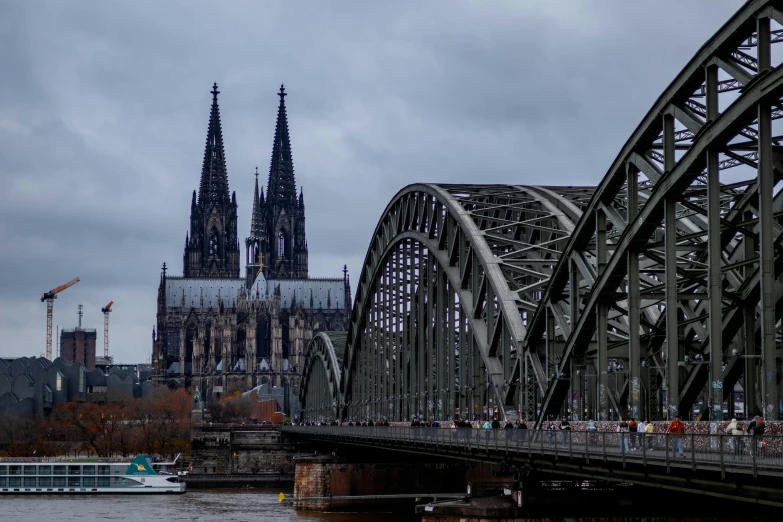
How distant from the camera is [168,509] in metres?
99.0

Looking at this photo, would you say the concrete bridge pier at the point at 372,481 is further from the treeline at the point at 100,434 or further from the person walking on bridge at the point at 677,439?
the treeline at the point at 100,434

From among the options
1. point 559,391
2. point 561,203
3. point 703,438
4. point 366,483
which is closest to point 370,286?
point 366,483

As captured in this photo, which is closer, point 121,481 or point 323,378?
point 121,481

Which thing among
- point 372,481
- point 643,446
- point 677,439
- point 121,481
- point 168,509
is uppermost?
point 677,439

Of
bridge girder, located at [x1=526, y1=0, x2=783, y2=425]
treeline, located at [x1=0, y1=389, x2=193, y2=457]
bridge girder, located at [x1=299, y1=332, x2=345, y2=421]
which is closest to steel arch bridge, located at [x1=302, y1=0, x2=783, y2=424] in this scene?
bridge girder, located at [x1=526, y1=0, x2=783, y2=425]

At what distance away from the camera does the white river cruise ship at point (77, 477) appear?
404 feet

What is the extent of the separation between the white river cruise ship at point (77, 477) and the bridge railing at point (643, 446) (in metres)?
71.9

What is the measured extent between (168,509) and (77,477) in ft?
91.0

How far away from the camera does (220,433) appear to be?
15725 cm

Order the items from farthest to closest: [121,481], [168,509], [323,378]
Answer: [323,378] → [121,481] → [168,509]

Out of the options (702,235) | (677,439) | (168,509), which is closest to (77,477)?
(168,509)

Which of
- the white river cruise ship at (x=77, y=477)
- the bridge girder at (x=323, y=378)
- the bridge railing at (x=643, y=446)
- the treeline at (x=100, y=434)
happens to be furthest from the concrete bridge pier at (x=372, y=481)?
the treeline at (x=100, y=434)

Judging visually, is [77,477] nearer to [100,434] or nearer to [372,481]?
[372,481]

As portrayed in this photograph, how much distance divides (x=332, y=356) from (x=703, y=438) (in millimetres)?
108608
